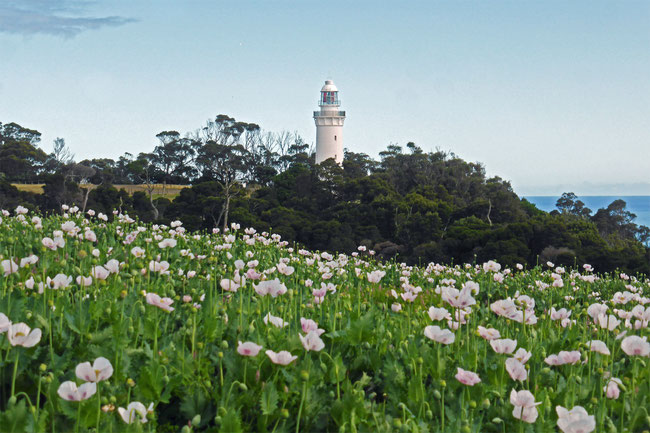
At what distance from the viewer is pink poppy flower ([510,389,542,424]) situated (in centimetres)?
284

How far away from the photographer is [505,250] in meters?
28.5

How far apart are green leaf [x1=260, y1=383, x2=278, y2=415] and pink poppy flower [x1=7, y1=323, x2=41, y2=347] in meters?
1.13

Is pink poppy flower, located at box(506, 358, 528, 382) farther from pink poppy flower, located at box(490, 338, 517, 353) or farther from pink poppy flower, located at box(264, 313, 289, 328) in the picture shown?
pink poppy flower, located at box(264, 313, 289, 328)

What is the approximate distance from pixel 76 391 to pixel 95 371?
0.38 feet

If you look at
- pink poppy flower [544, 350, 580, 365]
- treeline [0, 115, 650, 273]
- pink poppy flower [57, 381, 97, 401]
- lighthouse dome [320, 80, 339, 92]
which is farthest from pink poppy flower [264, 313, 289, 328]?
Result: lighthouse dome [320, 80, 339, 92]

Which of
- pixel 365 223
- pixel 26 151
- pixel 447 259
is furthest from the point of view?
pixel 26 151

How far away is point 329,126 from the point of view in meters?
58.4

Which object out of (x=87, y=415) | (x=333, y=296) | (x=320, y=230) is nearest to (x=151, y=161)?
(x=320, y=230)

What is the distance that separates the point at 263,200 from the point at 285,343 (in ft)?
130

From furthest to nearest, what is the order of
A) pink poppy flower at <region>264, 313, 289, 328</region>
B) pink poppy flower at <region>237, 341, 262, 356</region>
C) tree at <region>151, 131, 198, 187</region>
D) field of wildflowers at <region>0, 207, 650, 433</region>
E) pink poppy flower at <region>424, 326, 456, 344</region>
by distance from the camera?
tree at <region>151, 131, 198, 187</region>, pink poppy flower at <region>264, 313, 289, 328</region>, pink poppy flower at <region>424, 326, 456, 344</region>, pink poppy flower at <region>237, 341, 262, 356</region>, field of wildflowers at <region>0, 207, 650, 433</region>

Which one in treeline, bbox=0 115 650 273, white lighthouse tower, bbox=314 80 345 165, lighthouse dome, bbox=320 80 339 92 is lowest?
treeline, bbox=0 115 650 273

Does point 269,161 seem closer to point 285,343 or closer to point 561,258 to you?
point 561,258

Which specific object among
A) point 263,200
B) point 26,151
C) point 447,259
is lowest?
point 447,259

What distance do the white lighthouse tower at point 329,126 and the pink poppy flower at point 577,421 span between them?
5570cm
